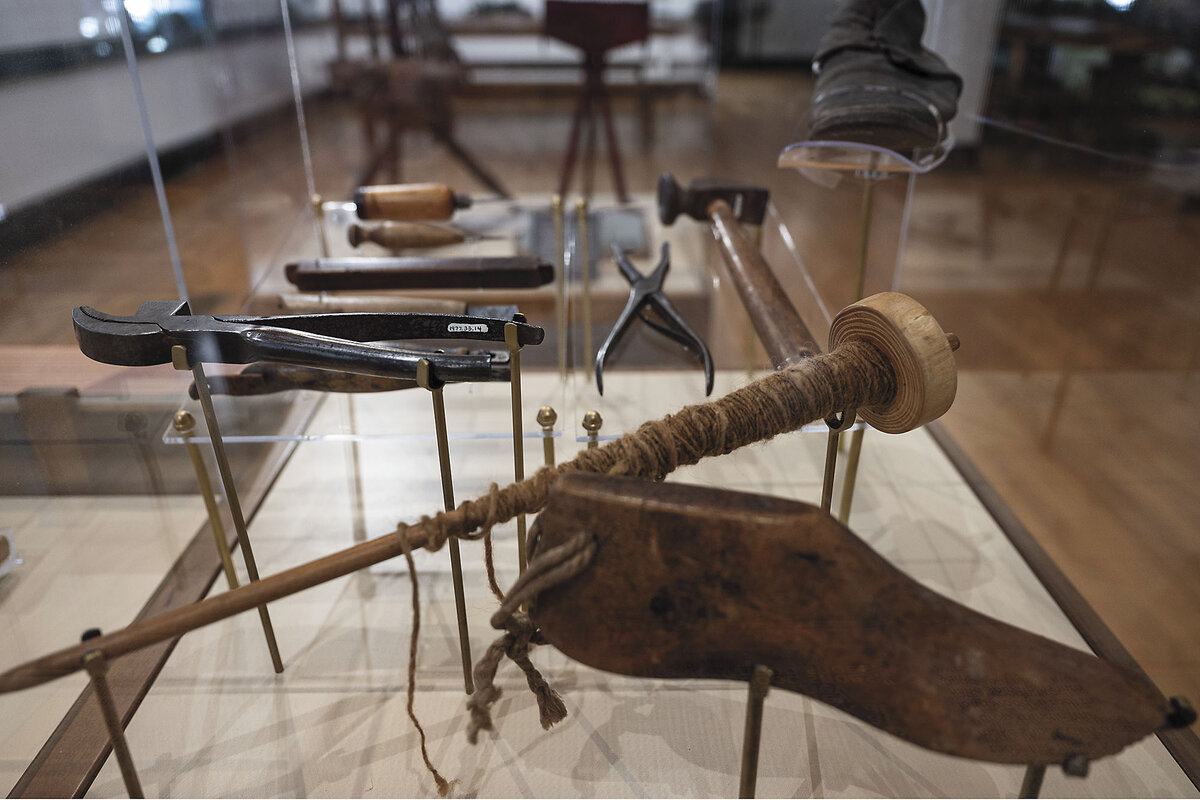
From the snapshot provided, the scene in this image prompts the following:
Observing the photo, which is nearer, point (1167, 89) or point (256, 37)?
point (1167, 89)

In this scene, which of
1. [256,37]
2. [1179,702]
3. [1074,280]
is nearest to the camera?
[1179,702]

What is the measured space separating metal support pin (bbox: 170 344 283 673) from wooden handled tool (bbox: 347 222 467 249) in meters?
0.70

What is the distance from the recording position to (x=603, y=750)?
3.29 ft

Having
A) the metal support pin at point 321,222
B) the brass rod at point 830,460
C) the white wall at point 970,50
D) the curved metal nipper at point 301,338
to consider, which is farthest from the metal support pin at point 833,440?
the metal support pin at point 321,222

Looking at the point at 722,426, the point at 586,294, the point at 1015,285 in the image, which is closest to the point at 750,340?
the point at 586,294

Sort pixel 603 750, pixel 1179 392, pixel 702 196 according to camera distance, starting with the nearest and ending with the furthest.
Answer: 1. pixel 603 750
2. pixel 1179 392
3. pixel 702 196

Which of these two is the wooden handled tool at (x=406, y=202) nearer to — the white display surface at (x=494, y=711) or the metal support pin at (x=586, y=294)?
the metal support pin at (x=586, y=294)

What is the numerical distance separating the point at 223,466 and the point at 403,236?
780 millimetres

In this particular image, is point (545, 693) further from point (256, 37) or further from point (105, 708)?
point (256, 37)

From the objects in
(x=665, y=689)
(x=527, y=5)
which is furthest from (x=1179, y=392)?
(x=527, y=5)

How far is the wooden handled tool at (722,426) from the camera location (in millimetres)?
679

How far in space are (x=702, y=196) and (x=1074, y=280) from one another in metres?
0.74

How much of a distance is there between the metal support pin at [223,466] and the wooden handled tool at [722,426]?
0.95 feet

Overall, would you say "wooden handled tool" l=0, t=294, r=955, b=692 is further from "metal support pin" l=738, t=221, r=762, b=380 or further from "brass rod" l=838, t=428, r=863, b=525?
"metal support pin" l=738, t=221, r=762, b=380
